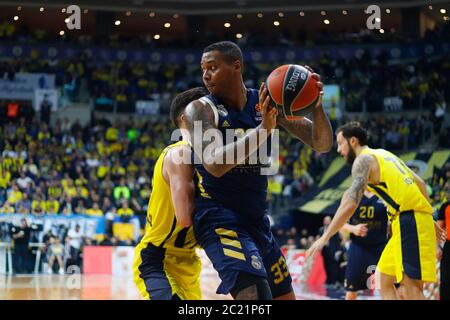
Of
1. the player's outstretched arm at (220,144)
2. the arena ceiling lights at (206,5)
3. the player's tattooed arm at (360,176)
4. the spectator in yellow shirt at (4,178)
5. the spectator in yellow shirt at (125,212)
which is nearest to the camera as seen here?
the player's outstretched arm at (220,144)

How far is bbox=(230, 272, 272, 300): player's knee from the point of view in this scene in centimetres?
419

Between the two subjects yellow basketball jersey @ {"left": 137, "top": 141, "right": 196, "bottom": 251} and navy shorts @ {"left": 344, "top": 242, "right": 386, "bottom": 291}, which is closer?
yellow basketball jersey @ {"left": 137, "top": 141, "right": 196, "bottom": 251}

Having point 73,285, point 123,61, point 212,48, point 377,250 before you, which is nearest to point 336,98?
point 123,61

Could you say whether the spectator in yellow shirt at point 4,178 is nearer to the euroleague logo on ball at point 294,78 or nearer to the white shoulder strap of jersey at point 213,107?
the white shoulder strap of jersey at point 213,107

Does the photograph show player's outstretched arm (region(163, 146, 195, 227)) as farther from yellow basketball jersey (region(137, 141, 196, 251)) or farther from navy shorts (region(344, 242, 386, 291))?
navy shorts (region(344, 242, 386, 291))

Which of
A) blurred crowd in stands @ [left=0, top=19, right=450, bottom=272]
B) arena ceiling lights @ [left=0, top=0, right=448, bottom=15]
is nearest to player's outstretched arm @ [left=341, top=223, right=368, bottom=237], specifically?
blurred crowd in stands @ [left=0, top=19, right=450, bottom=272]

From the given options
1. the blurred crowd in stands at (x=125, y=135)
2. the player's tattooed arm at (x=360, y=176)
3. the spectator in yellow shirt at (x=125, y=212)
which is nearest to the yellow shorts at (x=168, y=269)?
the player's tattooed arm at (x=360, y=176)

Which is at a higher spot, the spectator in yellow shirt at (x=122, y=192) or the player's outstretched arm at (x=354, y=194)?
the player's outstretched arm at (x=354, y=194)

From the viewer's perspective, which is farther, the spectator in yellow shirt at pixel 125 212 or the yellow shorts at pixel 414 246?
the spectator in yellow shirt at pixel 125 212

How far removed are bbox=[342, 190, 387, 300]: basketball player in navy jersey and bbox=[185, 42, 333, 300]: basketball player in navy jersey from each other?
323 centimetres

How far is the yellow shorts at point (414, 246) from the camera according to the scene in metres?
6.50

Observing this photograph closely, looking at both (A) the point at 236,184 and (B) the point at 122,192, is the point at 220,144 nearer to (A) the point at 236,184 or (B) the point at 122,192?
(A) the point at 236,184

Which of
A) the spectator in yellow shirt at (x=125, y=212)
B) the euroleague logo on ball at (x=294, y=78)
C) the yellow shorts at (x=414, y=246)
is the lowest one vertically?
the spectator in yellow shirt at (x=125, y=212)

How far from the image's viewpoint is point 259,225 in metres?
4.52
